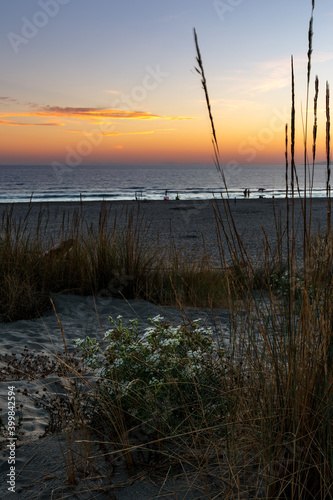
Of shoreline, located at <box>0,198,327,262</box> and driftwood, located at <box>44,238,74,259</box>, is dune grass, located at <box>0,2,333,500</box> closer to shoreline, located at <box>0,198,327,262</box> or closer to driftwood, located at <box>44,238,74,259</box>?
driftwood, located at <box>44,238,74,259</box>

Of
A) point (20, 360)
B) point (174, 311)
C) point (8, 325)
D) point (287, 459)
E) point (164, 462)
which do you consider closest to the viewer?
point (287, 459)

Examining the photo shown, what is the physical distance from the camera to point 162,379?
2.07 metres

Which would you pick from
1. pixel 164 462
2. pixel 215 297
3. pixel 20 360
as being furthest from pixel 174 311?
pixel 164 462

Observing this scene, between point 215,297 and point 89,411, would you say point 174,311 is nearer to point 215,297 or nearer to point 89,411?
point 215,297

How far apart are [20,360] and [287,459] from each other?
240cm

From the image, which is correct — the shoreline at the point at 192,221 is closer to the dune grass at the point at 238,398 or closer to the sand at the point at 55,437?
the sand at the point at 55,437

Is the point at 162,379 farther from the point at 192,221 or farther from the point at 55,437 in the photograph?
the point at 192,221

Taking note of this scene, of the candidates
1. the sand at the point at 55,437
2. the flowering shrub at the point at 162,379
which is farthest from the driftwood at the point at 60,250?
the flowering shrub at the point at 162,379

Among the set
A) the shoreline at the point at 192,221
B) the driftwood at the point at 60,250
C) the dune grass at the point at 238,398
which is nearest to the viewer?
the dune grass at the point at 238,398

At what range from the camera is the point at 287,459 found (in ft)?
5.08

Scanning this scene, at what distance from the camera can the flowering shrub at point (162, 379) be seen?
2033 mm

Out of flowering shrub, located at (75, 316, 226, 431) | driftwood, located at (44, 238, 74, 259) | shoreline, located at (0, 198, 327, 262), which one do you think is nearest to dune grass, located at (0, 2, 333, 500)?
flowering shrub, located at (75, 316, 226, 431)

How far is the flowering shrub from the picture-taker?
2.03m

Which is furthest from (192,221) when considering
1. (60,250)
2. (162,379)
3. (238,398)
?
(238,398)
